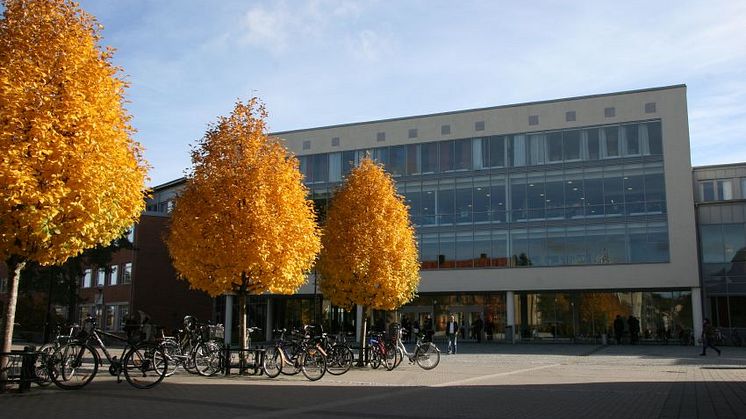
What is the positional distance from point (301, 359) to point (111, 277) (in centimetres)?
3955

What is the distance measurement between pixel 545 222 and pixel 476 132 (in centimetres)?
765

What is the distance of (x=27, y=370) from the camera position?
12828 millimetres

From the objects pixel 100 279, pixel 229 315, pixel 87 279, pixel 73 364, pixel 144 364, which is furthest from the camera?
pixel 87 279

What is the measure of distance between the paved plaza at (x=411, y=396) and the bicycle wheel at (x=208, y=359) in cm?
56

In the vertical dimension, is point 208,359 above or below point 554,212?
below

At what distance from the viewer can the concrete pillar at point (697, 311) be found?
40.3 m

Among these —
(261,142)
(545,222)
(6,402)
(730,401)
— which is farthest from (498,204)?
(6,402)

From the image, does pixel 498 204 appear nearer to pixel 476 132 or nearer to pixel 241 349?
pixel 476 132

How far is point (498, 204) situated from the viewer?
45344 millimetres

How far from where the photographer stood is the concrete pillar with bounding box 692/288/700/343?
40.3 meters

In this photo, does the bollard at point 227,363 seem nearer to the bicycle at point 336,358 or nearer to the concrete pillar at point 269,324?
the bicycle at point 336,358

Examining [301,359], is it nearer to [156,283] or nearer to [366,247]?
[366,247]

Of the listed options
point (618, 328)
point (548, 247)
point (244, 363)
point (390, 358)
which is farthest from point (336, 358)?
point (548, 247)

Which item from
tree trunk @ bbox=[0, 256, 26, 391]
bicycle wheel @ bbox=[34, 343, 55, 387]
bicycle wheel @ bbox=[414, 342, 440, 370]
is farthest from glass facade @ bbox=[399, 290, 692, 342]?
tree trunk @ bbox=[0, 256, 26, 391]
